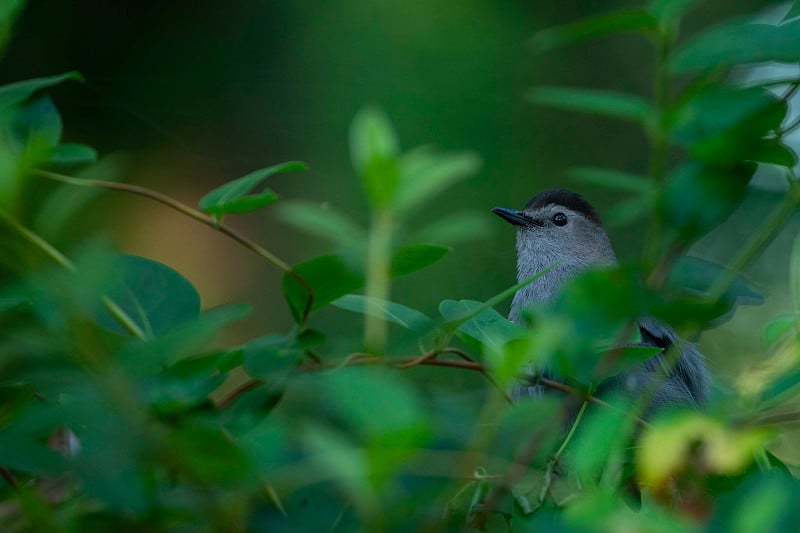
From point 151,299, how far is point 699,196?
50 centimetres

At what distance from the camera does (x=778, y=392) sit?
740mm

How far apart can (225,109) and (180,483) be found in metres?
6.17

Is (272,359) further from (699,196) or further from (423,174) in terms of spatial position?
(699,196)

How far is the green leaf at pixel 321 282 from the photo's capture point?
83 centimetres

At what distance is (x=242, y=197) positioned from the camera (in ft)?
3.09

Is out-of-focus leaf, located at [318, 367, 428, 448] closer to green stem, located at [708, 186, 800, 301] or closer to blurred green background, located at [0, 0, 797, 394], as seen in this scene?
green stem, located at [708, 186, 800, 301]

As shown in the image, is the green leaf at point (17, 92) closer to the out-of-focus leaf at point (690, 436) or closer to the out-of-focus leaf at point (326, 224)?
the out-of-focus leaf at point (326, 224)

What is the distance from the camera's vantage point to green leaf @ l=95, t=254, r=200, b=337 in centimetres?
94

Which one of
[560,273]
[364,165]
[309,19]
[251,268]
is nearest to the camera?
[364,165]

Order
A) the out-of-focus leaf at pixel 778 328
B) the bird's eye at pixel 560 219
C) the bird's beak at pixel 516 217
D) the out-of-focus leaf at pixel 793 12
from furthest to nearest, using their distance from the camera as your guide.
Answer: the bird's eye at pixel 560 219
the bird's beak at pixel 516 217
the out-of-focus leaf at pixel 778 328
the out-of-focus leaf at pixel 793 12

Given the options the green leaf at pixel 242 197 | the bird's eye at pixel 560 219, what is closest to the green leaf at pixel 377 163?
the green leaf at pixel 242 197

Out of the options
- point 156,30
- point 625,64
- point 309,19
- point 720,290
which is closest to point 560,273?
point 720,290

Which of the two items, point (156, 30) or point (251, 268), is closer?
point (251, 268)

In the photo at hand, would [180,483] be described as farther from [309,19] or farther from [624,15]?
[309,19]
